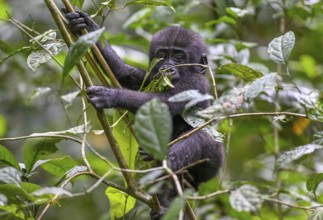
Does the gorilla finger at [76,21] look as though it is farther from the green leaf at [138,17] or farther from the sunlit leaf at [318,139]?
the green leaf at [138,17]

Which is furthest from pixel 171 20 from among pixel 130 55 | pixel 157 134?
pixel 157 134

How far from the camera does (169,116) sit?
2164 mm

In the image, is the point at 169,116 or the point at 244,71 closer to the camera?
the point at 169,116

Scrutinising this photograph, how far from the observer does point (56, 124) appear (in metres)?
7.04

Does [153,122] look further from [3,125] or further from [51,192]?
[3,125]

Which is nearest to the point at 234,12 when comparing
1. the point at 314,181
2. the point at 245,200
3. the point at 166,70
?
the point at 166,70

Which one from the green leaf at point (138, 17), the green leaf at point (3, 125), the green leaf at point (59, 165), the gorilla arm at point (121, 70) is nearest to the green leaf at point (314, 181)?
the green leaf at point (59, 165)

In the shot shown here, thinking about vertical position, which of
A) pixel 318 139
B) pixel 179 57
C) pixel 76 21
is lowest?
pixel 179 57

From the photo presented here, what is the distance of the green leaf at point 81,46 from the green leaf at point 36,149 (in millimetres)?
824

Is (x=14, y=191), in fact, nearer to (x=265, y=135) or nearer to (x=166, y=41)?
(x=166, y=41)

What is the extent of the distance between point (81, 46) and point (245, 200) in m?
0.90

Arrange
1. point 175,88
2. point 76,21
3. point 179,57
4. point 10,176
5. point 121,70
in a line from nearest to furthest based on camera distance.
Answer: point 10,176 < point 76,21 < point 175,88 < point 121,70 < point 179,57

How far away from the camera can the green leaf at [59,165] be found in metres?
3.37

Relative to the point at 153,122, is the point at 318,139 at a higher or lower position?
lower
